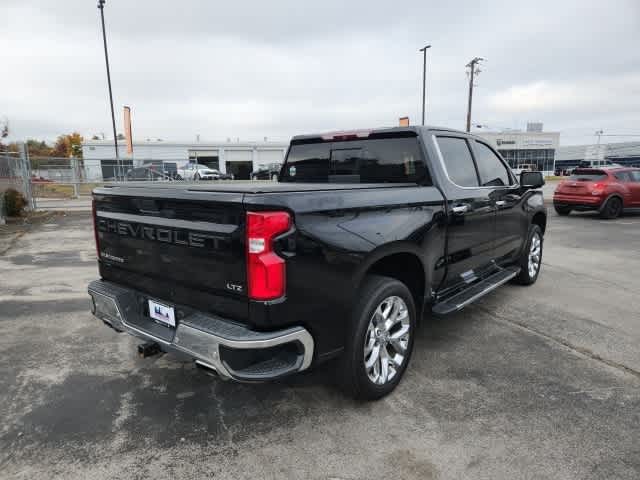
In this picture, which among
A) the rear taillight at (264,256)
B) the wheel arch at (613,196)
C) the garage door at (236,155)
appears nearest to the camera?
the rear taillight at (264,256)

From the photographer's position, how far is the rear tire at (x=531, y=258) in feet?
18.1

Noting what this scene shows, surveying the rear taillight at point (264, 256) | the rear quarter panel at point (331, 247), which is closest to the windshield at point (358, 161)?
the rear quarter panel at point (331, 247)

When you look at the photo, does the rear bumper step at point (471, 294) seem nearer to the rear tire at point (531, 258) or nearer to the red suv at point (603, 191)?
the rear tire at point (531, 258)

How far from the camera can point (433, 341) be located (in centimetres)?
400

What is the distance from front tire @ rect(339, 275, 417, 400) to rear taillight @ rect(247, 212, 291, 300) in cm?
67

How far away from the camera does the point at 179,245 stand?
253 centimetres

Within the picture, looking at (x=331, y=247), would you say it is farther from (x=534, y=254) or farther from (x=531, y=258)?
(x=534, y=254)

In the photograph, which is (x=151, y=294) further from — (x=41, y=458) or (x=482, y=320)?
(x=482, y=320)

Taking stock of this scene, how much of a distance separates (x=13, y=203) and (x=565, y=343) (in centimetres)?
1363

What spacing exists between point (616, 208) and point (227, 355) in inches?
578

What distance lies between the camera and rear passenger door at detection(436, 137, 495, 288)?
12.1 ft

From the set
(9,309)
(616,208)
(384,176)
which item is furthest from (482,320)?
(616,208)

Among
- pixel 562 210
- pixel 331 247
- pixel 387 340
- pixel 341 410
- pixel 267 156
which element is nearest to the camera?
pixel 331 247

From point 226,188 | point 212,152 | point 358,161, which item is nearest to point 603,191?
point 358,161
